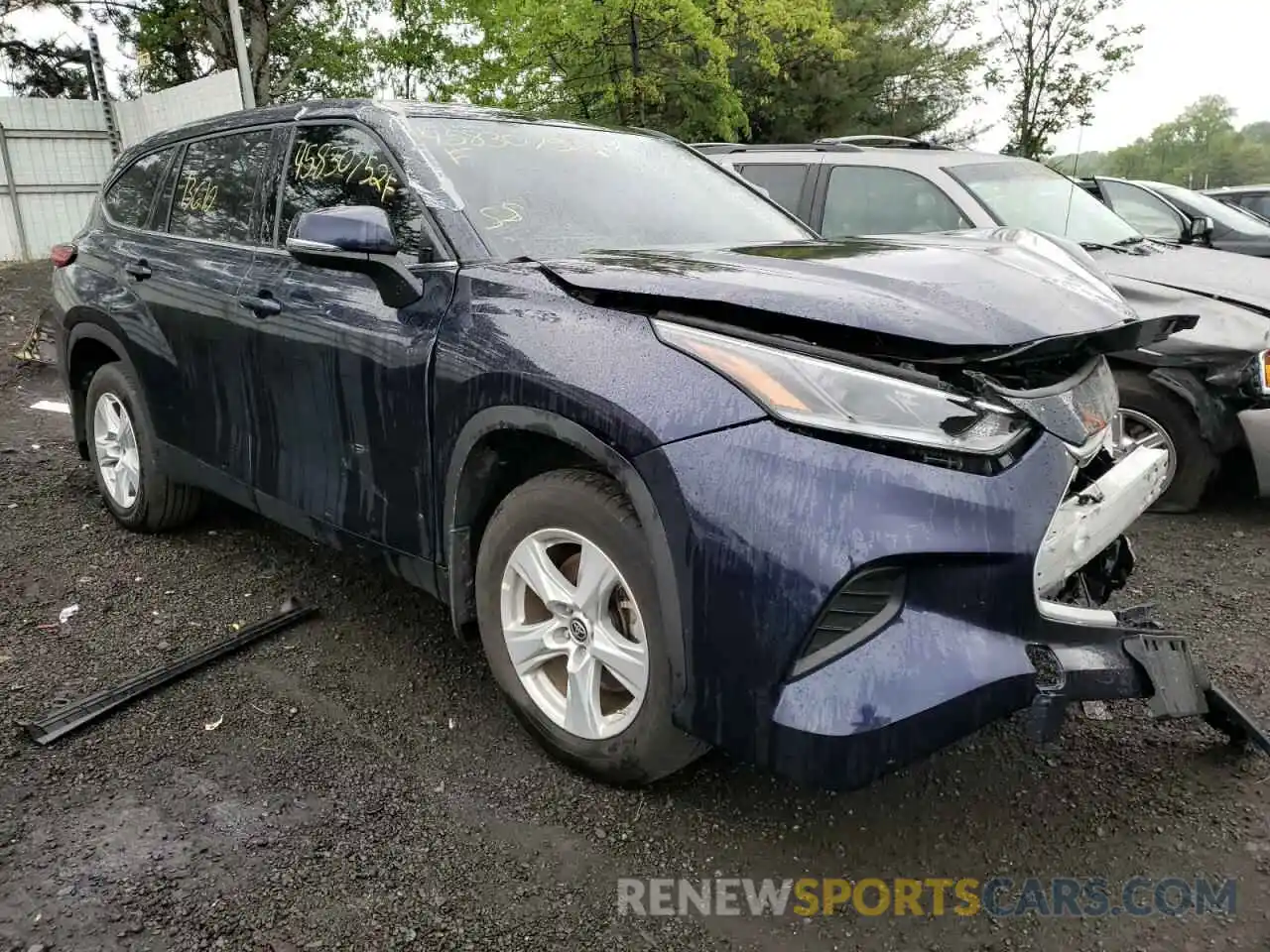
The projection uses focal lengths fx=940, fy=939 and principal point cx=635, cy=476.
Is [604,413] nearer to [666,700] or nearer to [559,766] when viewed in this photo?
[666,700]

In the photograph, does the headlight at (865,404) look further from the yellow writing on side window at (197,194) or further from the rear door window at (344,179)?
the yellow writing on side window at (197,194)

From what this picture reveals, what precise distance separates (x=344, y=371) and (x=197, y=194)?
5.04ft

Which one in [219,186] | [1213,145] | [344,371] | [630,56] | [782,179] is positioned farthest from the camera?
[1213,145]

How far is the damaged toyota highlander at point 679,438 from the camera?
1.85 meters

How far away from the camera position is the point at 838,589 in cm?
180

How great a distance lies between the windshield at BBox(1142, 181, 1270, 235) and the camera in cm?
861

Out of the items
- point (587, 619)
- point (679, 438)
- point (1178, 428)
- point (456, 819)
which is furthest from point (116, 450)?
point (1178, 428)

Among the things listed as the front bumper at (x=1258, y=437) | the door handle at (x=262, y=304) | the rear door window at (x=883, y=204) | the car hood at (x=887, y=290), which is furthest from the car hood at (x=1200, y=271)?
the door handle at (x=262, y=304)

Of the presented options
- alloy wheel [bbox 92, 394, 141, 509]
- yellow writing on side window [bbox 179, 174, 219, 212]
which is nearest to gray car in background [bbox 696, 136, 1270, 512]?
yellow writing on side window [bbox 179, 174, 219, 212]

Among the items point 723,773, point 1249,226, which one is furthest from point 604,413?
point 1249,226

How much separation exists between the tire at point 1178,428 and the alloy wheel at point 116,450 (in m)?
4.57

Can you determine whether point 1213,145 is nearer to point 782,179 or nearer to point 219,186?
point 782,179

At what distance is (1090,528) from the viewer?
2.22 metres
